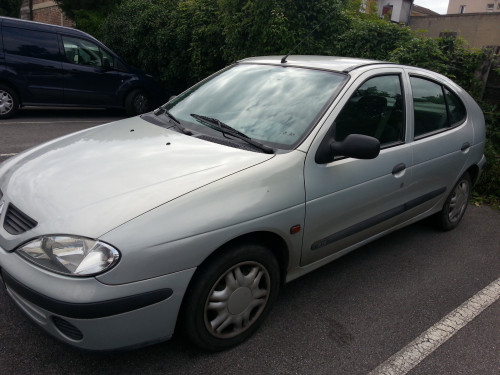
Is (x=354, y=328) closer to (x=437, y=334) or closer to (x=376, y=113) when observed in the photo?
(x=437, y=334)

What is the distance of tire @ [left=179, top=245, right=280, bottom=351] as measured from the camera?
2.12 m

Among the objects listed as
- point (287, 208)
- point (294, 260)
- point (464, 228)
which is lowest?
point (464, 228)

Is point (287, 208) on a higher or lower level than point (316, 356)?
higher

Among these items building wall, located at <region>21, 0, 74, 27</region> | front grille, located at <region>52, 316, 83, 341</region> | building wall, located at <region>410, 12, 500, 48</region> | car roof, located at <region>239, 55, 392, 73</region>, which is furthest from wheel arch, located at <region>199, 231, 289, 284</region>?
building wall, located at <region>410, 12, 500, 48</region>

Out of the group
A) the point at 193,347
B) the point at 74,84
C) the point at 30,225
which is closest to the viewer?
the point at 30,225

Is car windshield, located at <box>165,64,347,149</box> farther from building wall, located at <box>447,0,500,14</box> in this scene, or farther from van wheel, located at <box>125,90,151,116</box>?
building wall, located at <box>447,0,500,14</box>

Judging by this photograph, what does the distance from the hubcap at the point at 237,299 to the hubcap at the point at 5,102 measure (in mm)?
7428

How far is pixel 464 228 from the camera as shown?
14.4ft

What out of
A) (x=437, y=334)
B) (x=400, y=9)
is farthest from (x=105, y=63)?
(x=400, y=9)

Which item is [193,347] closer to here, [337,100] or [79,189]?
[79,189]

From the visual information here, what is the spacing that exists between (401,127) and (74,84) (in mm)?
7284

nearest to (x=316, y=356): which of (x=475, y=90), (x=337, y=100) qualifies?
(x=337, y=100)

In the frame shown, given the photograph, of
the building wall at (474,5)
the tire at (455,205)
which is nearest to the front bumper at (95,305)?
the tire at (455,205)

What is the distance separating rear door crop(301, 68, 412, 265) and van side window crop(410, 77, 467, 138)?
199 mm
